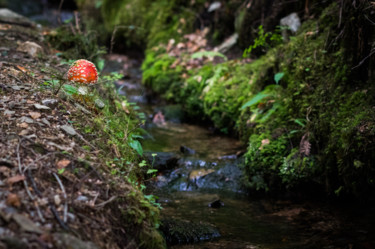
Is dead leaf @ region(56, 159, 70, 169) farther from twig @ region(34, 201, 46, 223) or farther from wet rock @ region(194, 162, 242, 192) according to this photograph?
wet rock @ region(194, 162, 242, 192)

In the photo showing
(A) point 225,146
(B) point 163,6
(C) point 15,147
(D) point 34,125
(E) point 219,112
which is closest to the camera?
(C) point 15,147

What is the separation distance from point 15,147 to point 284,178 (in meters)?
3.00

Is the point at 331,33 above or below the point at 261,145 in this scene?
above

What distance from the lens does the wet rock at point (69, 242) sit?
181cm

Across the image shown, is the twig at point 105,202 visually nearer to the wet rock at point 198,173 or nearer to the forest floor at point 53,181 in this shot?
the forest floor at point 53,181

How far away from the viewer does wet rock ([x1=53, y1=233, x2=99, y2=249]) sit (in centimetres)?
181

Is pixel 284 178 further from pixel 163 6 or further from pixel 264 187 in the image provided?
pixel 163 6

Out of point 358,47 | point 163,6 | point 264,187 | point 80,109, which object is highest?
point 163,6

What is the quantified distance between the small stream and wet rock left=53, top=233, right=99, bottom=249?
1.25m

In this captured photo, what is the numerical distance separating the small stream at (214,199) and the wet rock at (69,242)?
1.25 metres

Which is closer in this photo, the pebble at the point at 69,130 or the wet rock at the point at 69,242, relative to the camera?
the wet rock at the point at 69,242

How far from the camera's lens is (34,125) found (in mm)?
2639

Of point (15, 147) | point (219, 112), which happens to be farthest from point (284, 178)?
point (15, 147)

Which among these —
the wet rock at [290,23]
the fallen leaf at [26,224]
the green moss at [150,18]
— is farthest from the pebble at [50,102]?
the green moss at [150,18]
